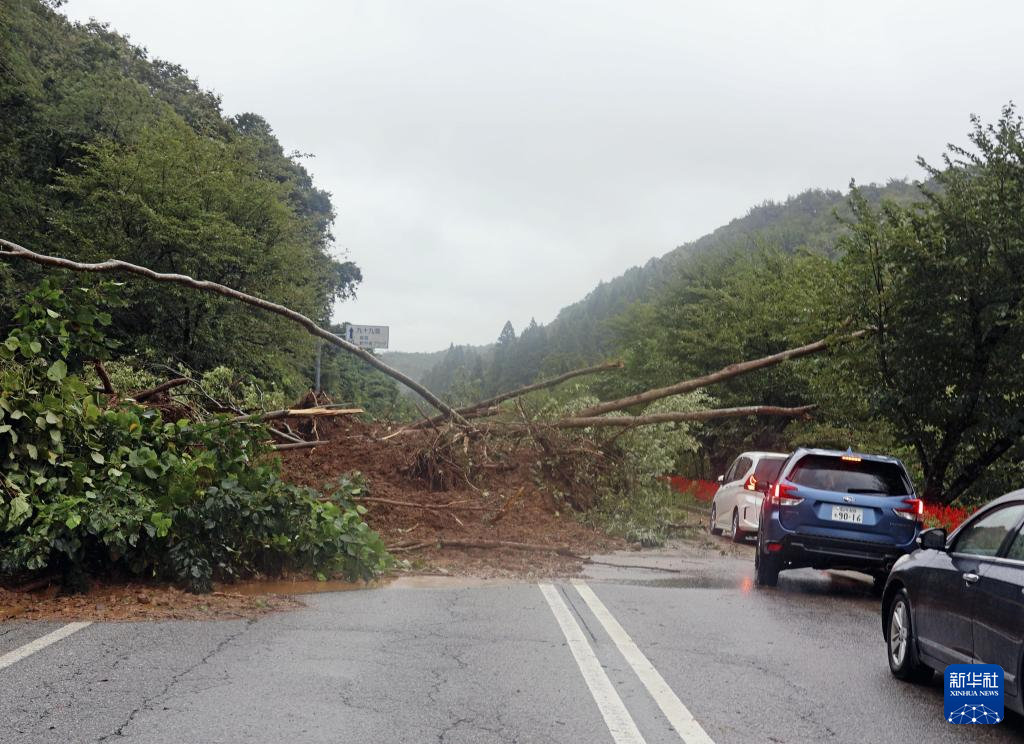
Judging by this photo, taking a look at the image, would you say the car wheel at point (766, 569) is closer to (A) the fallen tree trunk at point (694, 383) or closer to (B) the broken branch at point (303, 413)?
(A) the fallen tree trunk at point (694, 383)

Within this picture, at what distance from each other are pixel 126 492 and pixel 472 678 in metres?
4.72

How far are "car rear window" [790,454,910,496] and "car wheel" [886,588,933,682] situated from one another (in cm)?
458

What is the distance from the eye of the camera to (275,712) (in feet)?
19.1

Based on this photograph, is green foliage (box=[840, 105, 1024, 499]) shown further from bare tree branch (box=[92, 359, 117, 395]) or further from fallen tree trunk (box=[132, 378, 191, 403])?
bare tree branch (box=[92, 359, 117, 395])

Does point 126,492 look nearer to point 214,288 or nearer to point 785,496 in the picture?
point 214,288

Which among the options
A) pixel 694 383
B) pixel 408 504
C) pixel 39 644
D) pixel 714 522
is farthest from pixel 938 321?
pixel 39 644

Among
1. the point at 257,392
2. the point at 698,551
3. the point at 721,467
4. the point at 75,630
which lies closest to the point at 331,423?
the point at 257,392

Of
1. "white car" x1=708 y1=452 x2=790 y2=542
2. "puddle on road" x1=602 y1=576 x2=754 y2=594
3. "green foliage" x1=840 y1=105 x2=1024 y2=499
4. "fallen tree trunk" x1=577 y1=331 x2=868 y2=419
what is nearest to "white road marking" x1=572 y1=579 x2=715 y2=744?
"puddle on road" x1=602 y1=576 x2=754 y2=594

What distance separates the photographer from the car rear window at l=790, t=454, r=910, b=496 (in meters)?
12.3

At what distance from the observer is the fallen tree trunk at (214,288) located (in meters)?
13.1

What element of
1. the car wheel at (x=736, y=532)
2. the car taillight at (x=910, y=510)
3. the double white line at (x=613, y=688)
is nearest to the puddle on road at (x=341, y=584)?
the double white line at (x=613, y=688)

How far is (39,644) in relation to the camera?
24.5ft

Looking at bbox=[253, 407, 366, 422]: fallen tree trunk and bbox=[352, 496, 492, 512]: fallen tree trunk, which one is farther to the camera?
bbox=[253, 407, 366, 422]: fallen tree trunk

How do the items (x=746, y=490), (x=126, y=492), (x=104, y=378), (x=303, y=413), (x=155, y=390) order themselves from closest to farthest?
(x=126, y=492) < (x=104, y=378) < (x=155, y=390) < (x=303, y=413) < (x=746, y=490)
